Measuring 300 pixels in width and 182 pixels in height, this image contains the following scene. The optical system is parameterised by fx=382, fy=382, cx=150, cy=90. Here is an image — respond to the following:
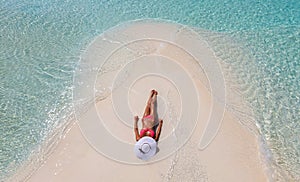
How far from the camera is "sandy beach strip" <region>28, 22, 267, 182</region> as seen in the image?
672 centimetres

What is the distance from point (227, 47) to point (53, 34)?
4.83 m

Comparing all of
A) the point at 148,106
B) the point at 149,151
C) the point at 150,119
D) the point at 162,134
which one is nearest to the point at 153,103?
the point at 148,106

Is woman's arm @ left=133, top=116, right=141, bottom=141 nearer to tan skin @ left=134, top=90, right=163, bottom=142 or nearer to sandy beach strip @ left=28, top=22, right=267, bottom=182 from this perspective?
tan skin @ left=134, top=90, right=163, bottom=142

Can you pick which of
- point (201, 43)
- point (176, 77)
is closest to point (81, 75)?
point (176, 77)

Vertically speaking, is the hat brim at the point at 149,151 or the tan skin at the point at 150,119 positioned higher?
the tan skin at the point at 150,119

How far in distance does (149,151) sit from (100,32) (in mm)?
5063

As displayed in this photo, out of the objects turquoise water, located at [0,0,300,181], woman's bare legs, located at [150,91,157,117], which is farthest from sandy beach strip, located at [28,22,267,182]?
turquoise water, located at [0,0,300,181]

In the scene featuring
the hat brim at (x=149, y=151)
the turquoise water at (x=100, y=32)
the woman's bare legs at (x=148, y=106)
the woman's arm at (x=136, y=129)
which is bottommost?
the hat brim at (x=149, y=151)

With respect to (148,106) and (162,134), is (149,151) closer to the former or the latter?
(162,134)

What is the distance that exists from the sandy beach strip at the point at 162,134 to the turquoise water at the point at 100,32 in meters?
0.50

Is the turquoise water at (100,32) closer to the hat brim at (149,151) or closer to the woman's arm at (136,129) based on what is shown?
the woman's arm at (136,129)

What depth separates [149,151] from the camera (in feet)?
22.3

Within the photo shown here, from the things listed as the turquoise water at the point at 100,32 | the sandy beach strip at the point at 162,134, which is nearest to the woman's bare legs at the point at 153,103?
the sandy beach strip at the point at 162,134

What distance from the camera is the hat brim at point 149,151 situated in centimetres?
674
